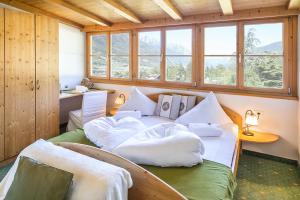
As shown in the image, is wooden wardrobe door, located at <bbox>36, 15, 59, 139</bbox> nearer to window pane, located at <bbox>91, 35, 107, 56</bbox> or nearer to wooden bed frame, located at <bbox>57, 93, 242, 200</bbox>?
window pane, located at <bbox>91, 35, 107, 56</bbox>

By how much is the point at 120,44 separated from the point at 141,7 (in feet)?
3.89

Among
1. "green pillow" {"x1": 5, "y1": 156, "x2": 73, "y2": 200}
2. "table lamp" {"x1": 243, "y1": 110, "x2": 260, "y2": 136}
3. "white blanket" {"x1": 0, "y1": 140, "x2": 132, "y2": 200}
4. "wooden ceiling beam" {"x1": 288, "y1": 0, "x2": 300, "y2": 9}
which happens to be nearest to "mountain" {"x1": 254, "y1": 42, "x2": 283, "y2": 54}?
"wooden ceiling beam" {"x1": 288, "y1": 0, "x2": 300, "y2": 9}

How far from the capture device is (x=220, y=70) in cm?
359

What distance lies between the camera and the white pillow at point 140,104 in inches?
146

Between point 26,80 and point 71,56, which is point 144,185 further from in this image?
point 71,56

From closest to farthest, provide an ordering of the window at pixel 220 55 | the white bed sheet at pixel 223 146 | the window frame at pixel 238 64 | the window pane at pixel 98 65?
the white bed sheet at pixel 223 146
the window frame at pixel 238 64
the window at pixel 220 55
the window pane at pixel 98 65

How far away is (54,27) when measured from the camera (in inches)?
137

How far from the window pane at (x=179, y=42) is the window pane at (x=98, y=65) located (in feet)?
4.94

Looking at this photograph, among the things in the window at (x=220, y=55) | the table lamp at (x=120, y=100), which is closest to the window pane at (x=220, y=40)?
the window at (x=220, y=55)

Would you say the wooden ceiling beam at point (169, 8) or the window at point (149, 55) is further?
the window at point (149, 55)

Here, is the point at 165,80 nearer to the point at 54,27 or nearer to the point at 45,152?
the point at 54,27

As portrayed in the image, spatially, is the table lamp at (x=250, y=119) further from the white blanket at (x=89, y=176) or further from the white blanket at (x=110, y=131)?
the white blanket at (x=89, y=176)

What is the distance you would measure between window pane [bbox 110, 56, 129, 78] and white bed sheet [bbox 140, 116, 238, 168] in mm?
1700

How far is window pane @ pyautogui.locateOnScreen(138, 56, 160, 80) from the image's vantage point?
13.6 feet
